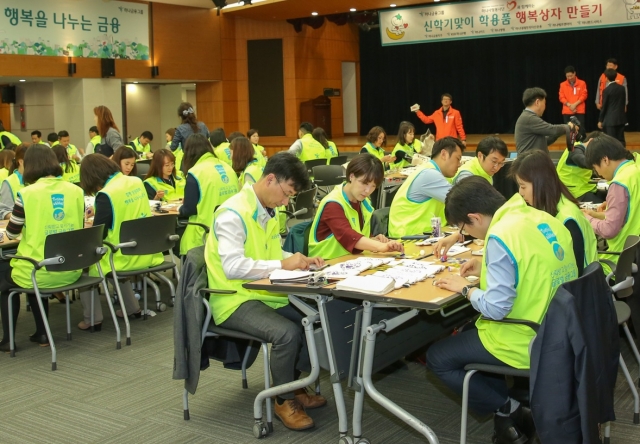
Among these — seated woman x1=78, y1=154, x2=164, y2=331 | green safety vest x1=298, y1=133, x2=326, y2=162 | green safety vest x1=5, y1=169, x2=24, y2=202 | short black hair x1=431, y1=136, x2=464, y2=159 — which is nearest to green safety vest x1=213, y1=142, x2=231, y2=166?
green safety vest x1=298, y1=133, x2=326, y2=162

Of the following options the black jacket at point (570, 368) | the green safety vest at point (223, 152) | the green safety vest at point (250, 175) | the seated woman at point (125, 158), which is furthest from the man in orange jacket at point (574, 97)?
the black jacket at point (570, 368)

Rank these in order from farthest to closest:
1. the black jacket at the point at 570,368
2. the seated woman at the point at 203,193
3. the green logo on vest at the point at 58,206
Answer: the seated woman at the point at 203,193 → the green logo on vest at the point at 58,206 → the black jacket at the point at 570,368

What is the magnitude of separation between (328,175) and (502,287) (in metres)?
6.17

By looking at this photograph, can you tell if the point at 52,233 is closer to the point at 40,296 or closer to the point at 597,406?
the point at 40,296

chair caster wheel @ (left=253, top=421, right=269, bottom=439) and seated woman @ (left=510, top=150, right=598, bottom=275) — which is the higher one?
seated woman @ (left=510, top=150, right=598, bottom=275)

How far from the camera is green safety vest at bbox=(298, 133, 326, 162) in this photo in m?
10.0

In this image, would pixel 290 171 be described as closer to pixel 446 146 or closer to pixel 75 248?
pixel 446 146

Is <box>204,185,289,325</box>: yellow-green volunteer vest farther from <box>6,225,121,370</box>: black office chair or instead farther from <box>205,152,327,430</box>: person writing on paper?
<box>6,225,121,370</box>: black office chair

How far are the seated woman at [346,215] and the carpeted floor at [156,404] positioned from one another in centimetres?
73

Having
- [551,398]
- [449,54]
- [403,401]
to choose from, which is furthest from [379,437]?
[449,54]

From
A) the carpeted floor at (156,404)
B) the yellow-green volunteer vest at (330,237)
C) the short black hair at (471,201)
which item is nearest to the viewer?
the short black hair at (471,201)

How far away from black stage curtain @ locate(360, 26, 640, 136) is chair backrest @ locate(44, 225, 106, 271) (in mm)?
14726

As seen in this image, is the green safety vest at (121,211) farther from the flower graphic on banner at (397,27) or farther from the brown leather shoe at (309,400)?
the flower graphic on banner at (397,27)

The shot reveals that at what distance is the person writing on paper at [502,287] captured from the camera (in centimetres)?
270
